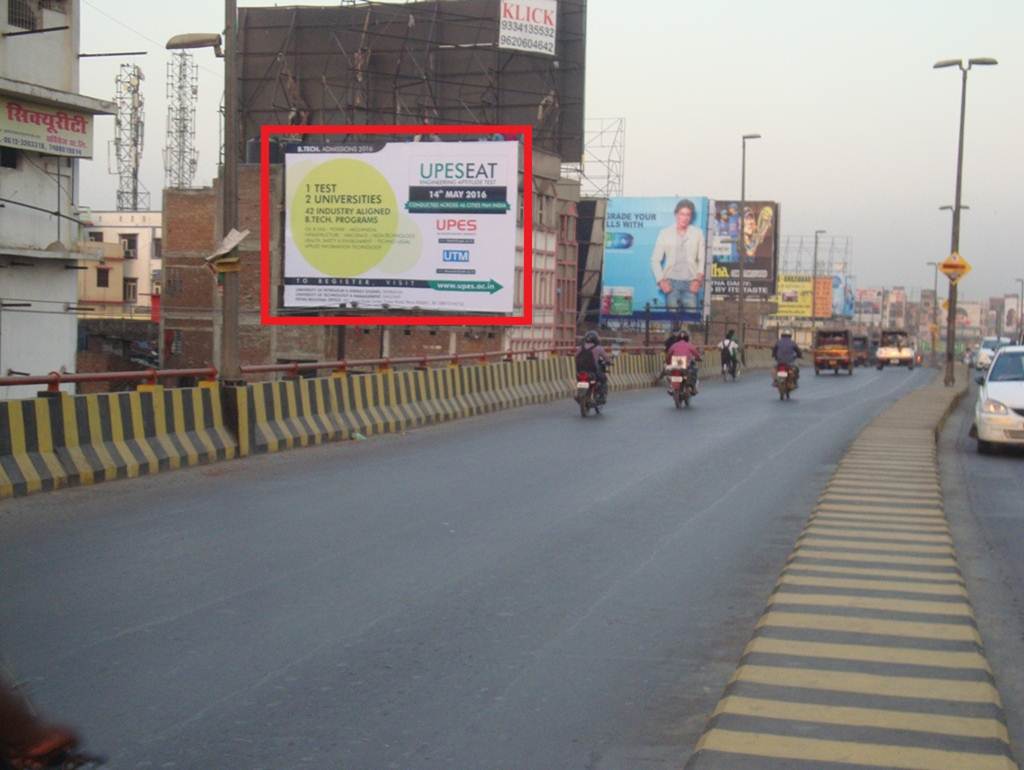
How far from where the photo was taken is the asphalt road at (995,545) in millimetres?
6770

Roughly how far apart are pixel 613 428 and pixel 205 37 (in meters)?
9.37

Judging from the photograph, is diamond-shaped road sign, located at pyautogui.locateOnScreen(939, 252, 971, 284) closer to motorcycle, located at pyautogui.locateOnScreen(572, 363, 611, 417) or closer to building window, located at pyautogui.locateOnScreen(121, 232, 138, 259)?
motorcycle, located at pyautogui.locateOnScreen(572, 363, 611, 417)

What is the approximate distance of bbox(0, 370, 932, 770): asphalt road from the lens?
17.8ft

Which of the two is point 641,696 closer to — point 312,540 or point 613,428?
point 312,540

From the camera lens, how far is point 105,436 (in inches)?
541

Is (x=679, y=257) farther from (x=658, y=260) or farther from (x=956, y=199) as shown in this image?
(x=956, y=199)

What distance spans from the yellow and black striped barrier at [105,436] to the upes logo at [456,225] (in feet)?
40.4

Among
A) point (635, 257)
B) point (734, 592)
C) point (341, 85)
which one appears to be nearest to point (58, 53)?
point (341, 85)

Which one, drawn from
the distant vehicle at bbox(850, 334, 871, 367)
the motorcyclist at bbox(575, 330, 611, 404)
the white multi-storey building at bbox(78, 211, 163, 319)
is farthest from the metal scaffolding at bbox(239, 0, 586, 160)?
the distant vehicle at bbox(850, 334, 871, 367)

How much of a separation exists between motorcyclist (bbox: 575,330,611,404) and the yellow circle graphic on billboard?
16.4 feet

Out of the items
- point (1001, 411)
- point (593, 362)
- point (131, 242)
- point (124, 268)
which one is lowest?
point (1001, 411)

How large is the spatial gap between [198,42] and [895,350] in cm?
6923

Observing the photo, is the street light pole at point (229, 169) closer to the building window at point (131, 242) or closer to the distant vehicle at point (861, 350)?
the building window at point (131, 242)

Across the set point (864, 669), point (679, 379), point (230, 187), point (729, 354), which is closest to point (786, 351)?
point (679, 379)
